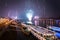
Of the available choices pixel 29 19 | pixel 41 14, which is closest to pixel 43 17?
pixel 41 14

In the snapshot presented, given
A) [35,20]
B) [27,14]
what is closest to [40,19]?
[35,20]

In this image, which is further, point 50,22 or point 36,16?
point 36,16

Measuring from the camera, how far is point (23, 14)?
29.7 meters

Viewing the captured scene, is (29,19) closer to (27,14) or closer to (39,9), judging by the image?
(27,14)

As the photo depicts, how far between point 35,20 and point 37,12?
7.00 feet

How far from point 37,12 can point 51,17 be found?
3.27 meters

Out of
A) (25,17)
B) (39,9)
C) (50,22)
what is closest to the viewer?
(50,22)

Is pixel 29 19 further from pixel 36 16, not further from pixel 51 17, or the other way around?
pixel 51 17

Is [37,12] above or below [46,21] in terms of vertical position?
above

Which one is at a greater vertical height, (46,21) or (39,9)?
(39,9)

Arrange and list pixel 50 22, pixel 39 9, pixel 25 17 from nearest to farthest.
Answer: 1. pixel 50 22
2. pixel 25 17
3. pixel 39 9

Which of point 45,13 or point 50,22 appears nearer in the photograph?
point 50,22

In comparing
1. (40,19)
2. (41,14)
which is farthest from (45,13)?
(40,19)

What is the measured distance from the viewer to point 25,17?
2881 centimetres
